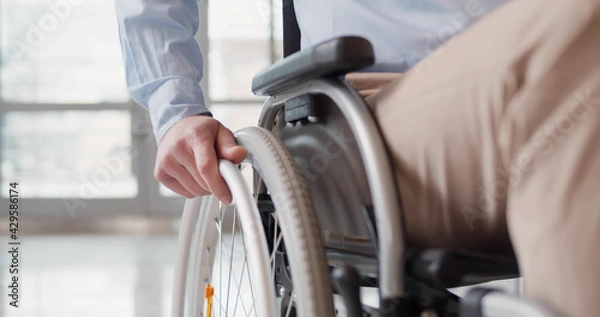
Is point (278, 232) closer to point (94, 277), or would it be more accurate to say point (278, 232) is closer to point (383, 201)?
point (383, 201)

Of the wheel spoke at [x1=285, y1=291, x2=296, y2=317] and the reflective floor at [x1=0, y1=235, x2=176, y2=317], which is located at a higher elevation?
the wheel spoke at [x1=285, y1=291, x2=296, y2=317]

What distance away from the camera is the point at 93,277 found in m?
3.48

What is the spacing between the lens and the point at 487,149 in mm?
553

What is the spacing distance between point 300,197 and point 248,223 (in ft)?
0.28

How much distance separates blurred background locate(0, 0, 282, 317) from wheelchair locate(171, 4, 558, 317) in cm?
460

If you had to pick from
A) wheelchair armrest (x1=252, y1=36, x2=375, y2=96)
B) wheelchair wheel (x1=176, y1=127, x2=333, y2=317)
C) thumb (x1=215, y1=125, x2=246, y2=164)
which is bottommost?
wheelchair wheel (x1=176, y1=127, x2=333, y2=317)

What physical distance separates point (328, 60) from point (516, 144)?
230 millimetres

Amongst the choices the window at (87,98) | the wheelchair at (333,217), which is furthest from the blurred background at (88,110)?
the wheelchair at (333,217)

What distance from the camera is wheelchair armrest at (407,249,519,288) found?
604mm

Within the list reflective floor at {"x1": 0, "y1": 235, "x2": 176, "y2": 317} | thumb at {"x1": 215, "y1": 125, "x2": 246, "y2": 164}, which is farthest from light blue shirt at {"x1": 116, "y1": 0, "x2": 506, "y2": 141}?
reflective floor at {"x1": 0, "y1": 235, "x2": 176, "y2": 317}

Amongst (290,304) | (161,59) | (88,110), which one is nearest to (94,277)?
(88,110)

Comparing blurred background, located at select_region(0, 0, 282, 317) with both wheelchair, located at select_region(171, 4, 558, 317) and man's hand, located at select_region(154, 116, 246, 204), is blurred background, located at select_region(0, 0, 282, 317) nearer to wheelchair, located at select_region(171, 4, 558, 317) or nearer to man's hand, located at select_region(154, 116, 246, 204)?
man's hand, located at select_region(154, 116, 246, 204)

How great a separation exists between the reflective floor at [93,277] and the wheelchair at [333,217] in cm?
184

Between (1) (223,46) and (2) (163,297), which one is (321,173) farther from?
(1) (223,46)
